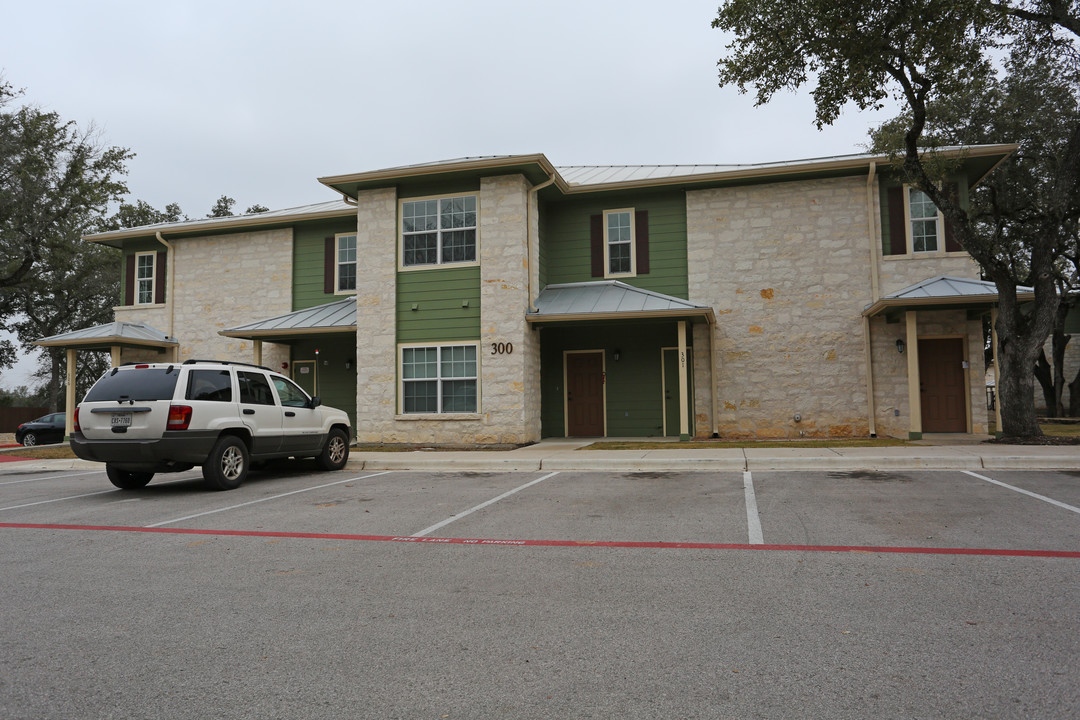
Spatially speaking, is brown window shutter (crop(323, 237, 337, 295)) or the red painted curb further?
brown window shutter (crop(323, 237, 337, 295))

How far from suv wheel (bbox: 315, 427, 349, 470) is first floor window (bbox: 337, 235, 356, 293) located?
8560mm

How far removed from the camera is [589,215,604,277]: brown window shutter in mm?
18453

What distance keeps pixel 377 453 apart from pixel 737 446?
7176 millimetres

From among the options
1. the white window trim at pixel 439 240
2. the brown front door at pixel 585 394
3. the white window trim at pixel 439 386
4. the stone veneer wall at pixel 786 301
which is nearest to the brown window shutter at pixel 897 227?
the stone veneer wall at pixel 786 301

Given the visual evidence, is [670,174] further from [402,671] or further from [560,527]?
[402,671]

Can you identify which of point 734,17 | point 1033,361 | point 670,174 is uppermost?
point 734,17

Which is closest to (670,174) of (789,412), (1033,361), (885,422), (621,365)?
(621,365)

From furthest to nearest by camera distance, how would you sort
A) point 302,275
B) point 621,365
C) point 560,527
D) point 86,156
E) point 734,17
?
point 86,156 < point 302,275 < point 621,365 < point 734,17 < point 560,527

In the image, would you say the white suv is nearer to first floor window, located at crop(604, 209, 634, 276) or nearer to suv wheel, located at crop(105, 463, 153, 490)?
suv wheel, located at crop(105, 463, 153, 490)

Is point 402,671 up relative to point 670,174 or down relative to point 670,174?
down

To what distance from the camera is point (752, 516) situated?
7.40m

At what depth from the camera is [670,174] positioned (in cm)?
1875

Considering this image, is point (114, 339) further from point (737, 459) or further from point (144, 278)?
point (737, 459)

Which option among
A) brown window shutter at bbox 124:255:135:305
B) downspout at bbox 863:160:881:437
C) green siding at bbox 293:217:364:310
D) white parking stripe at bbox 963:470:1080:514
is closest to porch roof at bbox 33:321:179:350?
brown window shutter at bbox 124:255:135:305
